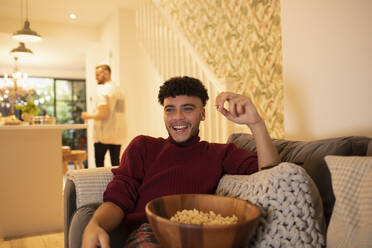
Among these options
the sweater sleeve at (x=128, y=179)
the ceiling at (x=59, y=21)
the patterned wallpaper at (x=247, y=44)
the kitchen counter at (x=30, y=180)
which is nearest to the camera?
the sweater sleeve at (x=128, y=179)

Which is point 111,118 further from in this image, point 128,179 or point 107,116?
point 128,179

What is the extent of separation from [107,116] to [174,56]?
3.35ft

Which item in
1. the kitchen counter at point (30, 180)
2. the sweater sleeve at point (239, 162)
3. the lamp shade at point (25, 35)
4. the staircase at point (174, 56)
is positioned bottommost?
the kitchen counter at point (30, 180)

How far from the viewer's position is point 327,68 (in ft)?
4.57

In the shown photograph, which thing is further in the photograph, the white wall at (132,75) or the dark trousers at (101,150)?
the white wall at (132,75)

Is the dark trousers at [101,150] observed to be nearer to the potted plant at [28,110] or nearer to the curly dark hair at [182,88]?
the potted plant at [28,110]

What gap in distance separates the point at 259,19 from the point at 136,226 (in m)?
2.56

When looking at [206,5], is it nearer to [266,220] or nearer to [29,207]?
[29,207]

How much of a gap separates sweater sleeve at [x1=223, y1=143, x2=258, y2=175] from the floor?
1746 millimetres

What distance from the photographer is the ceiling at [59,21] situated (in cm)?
446

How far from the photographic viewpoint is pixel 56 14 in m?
4.81

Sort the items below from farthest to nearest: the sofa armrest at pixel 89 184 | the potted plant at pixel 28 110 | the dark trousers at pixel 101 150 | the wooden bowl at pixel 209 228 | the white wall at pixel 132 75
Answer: the white wall at pixel 132 75, the dark trousers at pixel 101 150, the potted plant at pixel 28 110, the sofa armrest at pixel 89 184, the wooden bowl at pixel 209 228

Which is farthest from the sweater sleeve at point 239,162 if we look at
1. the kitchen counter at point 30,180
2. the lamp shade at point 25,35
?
the lamp shade at point 25,35

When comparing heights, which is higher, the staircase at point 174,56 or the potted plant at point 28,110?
the staircase at point 174,56
